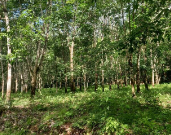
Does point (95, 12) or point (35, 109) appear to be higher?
point (95, 12)

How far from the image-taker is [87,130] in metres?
5.82

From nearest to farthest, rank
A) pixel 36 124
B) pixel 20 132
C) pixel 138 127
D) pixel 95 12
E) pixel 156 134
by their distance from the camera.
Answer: pixel 156 134
pixel 138 127
pixel 20 132
pixel 36 124
pixel 95 12

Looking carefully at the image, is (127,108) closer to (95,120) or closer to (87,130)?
(95,120)

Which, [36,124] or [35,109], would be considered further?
[35,109]

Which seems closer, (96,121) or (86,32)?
(96,121)

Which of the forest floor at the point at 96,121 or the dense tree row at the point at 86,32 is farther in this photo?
the forest floor at the point at 96,121

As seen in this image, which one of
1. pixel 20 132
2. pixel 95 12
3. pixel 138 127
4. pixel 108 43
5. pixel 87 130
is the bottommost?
pixel 20 132

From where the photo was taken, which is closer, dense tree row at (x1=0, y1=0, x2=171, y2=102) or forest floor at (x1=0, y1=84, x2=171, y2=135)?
dense tree row at (x1=0, y1=0, x2=171, y2=102)

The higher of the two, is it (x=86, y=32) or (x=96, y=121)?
(x=86, y=32)

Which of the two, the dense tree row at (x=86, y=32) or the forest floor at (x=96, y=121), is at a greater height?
the dense tree row at (x=86, y=32)

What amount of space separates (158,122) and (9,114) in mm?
8816

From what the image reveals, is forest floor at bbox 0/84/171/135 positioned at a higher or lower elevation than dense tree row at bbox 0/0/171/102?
lower

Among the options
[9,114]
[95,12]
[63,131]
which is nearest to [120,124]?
[63,131]

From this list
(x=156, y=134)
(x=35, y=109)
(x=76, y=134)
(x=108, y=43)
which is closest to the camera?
(x=156, y=134)
